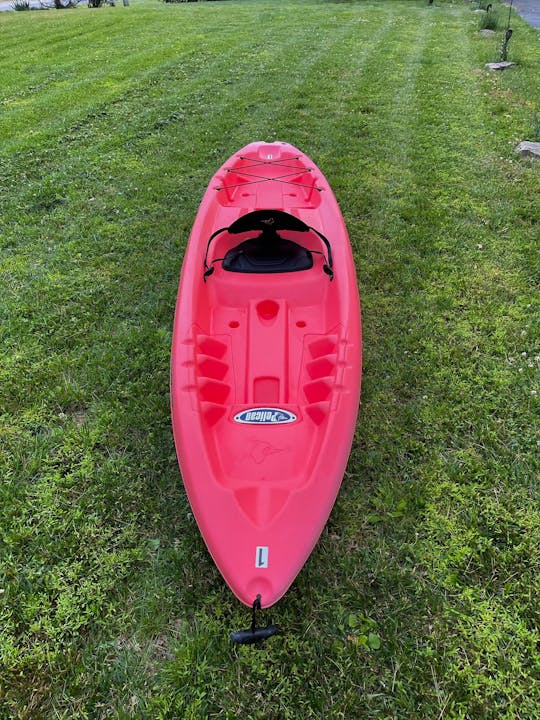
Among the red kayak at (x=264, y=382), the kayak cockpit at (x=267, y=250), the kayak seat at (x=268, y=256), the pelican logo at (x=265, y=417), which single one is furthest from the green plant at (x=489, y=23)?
A: the pelican logo at (x=265, y=417)

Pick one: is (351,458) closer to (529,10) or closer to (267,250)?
(267,250)

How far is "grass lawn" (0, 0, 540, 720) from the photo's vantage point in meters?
2.00

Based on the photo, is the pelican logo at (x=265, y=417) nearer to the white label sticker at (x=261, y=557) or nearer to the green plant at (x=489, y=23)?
the white label sticker at (x=261, y=557)

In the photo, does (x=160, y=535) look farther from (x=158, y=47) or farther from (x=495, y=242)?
(x=158, y=47)

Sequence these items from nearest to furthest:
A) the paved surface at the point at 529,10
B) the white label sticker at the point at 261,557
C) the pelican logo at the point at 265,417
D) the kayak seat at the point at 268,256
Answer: the white label sticker at the point at 261,557
the pelican logo at the point at 265,417
the kayak seat at the point at 268,256
the paved surface at the point at 529,10

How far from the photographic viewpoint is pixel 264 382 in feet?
8.95

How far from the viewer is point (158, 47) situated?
985 cm

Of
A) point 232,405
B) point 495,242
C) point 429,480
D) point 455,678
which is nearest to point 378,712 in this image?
point 455,678

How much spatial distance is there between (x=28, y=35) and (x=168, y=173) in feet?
28.4

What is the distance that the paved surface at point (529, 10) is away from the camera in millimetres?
11980

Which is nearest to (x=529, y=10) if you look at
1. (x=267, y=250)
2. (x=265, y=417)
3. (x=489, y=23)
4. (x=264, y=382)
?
(x=489, y=23)

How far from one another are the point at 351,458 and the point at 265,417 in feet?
2.01

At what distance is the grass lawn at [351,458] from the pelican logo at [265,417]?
53 cm

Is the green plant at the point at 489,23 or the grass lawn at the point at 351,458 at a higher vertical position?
the green plant at the point at 489,23
